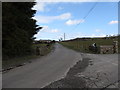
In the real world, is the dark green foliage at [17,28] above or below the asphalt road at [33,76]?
above

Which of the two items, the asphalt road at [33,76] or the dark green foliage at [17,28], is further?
the dark green foliage at [17,28]

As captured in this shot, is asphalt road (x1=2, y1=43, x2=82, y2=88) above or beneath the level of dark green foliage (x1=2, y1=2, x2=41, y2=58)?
beneath

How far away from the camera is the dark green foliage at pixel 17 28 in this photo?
20.1 metres

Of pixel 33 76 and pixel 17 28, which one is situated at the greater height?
pixel 17 28

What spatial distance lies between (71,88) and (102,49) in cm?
2643

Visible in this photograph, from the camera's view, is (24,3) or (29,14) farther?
(29,14)

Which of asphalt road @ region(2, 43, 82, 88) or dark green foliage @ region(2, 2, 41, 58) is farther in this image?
dark green foliage @ region(2, 2, 41, 58)

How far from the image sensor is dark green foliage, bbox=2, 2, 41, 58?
20139 mm

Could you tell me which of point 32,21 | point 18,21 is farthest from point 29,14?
point 18,21

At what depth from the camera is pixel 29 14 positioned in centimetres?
2602

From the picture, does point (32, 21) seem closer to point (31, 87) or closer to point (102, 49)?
point (102, 49)

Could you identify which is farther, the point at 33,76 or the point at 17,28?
the point at 17,28

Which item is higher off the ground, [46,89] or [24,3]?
[24,3]

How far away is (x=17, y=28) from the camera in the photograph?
22.2 m
